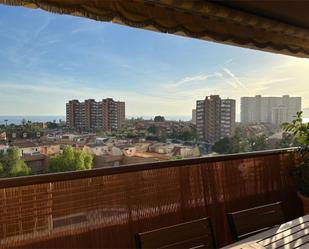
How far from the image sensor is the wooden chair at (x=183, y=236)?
149 cm

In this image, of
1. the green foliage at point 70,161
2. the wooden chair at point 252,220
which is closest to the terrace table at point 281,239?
the wooden chair at point 252,220

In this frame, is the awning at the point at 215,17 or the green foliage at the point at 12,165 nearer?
the green foliage at the point at 12,165

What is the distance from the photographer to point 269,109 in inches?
142

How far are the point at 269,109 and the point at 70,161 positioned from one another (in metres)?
2.50

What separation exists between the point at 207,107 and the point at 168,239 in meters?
1.81

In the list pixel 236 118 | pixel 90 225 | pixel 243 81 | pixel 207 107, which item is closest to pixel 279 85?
pixel 243 81

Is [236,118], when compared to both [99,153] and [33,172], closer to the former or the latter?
[99,153]

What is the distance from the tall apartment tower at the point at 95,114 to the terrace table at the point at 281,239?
1.48m

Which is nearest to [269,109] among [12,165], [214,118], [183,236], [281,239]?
[214,118]

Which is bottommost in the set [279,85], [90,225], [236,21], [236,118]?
[90,225]

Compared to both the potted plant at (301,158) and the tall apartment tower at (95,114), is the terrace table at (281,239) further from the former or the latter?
the potted plant at (301,158)

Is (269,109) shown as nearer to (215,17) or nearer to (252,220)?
(215,17)

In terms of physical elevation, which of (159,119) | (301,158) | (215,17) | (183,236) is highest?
(215,17)

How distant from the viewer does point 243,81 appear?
3.40 m
